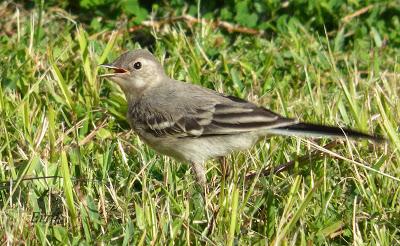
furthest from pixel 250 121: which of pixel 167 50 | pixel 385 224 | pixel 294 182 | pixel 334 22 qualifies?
pixel 334 22

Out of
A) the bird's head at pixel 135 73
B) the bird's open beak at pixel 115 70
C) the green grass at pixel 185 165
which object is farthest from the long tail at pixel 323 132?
the bird's open beak at pixel 115 70

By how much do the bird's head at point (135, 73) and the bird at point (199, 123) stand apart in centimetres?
12

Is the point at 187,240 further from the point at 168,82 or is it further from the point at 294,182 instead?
the point at 168,82

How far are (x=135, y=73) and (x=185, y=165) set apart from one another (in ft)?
2.58

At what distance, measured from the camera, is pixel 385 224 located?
5.72 m

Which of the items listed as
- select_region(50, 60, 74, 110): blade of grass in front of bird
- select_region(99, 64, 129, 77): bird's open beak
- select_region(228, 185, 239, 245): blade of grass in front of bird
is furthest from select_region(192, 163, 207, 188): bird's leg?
select_region(50, 60, 74, 110): blade of grass in front of bird

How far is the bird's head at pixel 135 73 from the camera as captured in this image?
709 cm

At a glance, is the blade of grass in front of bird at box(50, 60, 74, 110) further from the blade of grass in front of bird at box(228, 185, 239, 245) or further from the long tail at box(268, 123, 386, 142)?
the blade of grass in front of bird at box(228, 185, 239, 245)

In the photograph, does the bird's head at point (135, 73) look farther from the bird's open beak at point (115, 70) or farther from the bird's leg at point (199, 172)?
the bird's leg at point (199, 172)

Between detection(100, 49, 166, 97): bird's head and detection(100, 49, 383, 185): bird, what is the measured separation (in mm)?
121

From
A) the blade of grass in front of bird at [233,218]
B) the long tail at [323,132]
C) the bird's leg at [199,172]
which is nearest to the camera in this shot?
the blade of grass in front of bird at [233,218]

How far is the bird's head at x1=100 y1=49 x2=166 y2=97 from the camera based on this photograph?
23.3 ft

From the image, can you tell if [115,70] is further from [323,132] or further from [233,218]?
[233,218]

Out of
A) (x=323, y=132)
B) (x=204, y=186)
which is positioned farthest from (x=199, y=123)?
(x=323, y=132)
